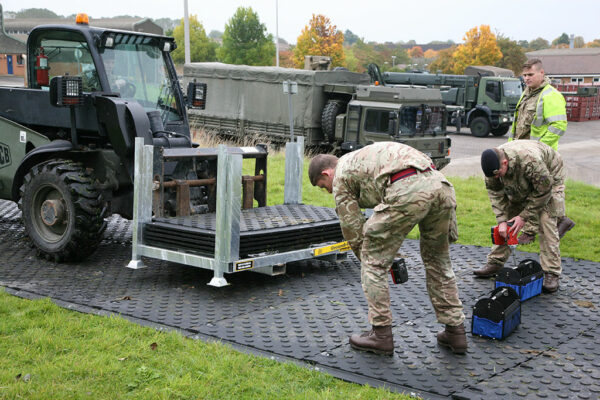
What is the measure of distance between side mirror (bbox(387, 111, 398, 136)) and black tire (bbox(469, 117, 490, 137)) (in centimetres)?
1319

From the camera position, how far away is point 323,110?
19.6 m

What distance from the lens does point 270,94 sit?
2056 cm

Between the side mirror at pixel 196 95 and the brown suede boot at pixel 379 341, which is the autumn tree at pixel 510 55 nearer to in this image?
the side mirror at pixel 196 95

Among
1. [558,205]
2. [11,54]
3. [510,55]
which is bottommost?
[558,205]

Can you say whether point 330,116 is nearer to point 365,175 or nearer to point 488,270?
point 488,270

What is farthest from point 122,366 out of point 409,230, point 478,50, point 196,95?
point 478,50

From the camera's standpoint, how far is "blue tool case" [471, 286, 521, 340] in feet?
16.7

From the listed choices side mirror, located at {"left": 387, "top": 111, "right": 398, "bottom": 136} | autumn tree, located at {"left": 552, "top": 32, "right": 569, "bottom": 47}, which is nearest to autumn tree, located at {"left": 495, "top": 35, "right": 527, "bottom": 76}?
side mirror, located at {"left": 387, "top": 111, "right": 398, "bottom": 136}

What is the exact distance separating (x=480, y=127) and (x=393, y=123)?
44.1ft

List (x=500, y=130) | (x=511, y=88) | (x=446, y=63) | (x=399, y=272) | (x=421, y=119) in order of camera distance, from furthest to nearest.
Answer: (x=446, y=63) → (x=500, y=130) → (x=511, y=88) → (x=421, y=119) → (x=399, y=272)

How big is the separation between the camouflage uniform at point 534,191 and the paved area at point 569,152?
330 inches

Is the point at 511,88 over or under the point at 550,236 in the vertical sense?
over

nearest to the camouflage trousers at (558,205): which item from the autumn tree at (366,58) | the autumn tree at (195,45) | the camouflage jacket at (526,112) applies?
the camouflage jacket at (526,112)

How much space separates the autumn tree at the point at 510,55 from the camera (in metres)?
65.2
